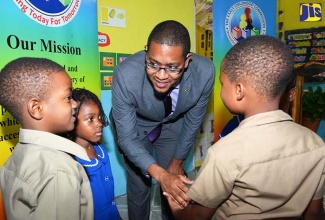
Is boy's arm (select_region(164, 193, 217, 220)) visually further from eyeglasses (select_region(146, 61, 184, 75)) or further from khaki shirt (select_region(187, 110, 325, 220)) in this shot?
eyeglasses (select_region(146, 61, 184, 75))

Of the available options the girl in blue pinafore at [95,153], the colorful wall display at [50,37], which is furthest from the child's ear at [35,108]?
the colorful wall display at [50,37]

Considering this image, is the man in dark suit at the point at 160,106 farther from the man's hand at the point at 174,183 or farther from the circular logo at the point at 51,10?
the circular logo at the point at 51,10

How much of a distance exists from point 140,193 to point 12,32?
Answer: 4.40 ft

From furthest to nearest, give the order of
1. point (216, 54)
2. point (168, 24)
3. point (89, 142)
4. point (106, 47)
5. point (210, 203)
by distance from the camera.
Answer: point (216, 54), point (106, 47), point (89, 142), point (168, 24), point (210, 203)

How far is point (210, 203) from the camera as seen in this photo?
104 cm

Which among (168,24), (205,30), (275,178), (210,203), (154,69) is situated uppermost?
(205,30)

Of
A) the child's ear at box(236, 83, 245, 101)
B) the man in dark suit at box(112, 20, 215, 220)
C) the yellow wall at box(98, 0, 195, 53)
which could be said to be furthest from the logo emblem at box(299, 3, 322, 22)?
the child's ear at box(236, 83, 245, 101)

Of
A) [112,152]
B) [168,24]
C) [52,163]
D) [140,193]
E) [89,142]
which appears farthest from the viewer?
[112,152]

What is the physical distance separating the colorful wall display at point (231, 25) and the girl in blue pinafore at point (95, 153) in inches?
74.4

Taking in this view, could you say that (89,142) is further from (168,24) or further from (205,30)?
(205,30)

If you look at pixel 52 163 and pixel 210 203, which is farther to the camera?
pixel 210 203

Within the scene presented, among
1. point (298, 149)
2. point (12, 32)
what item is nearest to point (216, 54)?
point (12, 32)

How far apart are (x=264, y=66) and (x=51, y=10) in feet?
5.20

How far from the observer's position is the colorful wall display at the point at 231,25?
328 cm
